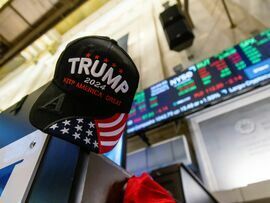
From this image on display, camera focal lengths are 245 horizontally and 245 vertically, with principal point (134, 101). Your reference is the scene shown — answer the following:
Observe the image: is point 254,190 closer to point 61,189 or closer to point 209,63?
point 209,63

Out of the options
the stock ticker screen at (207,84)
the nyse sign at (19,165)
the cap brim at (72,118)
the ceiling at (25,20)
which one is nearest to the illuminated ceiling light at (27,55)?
the ceiling at (25,20)

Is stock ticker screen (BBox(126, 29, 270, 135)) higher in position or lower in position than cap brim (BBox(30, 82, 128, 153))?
lower

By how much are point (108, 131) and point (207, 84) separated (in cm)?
195

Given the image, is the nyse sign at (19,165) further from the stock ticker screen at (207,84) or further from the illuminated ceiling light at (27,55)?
the illuminated ceiling light at (27,55)

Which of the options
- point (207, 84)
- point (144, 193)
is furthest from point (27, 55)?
point (144, 193)

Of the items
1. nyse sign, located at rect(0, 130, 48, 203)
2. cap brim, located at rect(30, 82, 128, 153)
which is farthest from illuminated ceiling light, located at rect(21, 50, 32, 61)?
cap brim, located at rect(30, 82, 128, 153)

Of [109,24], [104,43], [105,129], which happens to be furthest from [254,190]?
[109,24]

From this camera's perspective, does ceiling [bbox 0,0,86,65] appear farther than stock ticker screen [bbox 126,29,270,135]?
Yes

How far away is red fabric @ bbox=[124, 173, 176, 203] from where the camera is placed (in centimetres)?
74

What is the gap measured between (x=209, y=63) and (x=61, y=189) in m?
2.39

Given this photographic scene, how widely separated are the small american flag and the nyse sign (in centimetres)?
9

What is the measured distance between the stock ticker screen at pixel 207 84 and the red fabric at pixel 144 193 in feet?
5.68

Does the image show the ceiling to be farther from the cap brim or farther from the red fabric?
the red fabric

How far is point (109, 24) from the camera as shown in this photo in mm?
5375
